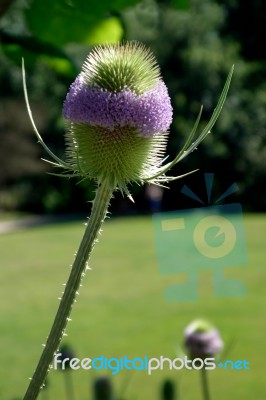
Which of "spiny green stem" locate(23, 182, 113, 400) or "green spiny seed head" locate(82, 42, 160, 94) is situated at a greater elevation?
"green spiny seed head" locate(82, 42, 160, 94)

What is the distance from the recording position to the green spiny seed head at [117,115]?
0.95 metres

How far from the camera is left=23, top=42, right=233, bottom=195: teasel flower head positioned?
0.95 m

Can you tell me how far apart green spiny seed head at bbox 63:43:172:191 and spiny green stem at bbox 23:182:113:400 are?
8 centimetres

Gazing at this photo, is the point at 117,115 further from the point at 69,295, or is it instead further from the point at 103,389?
the point at 103,389

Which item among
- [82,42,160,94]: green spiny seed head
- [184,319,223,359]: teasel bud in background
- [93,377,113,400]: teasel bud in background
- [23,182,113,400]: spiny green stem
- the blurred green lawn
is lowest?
the blurred green lawn

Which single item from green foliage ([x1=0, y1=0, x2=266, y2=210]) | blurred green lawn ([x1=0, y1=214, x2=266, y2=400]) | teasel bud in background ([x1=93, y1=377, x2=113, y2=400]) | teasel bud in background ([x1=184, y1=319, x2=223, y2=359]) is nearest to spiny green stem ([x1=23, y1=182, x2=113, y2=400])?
teasel bud in background ([x1=93, y1=377, x2=113, y2=400])

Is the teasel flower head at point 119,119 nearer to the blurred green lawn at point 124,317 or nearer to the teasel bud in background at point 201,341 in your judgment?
the teasel bud in background at point 201,341

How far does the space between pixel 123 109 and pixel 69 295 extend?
0.24 meters

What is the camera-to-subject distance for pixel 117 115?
36.8 inches

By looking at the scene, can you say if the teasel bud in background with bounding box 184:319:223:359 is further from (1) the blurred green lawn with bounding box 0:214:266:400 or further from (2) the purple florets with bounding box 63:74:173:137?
(2) the purple florets with bounding box 63:74:173:137

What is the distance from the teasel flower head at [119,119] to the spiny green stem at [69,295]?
0.08 metres

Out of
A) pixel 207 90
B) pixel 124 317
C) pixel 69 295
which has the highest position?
pixel 207 90

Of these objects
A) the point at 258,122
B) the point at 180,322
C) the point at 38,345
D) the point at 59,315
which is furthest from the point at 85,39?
the point at 258,122

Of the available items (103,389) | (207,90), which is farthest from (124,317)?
(207,90)
